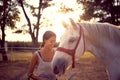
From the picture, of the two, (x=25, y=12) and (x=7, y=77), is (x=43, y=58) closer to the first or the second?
(x=7, y=77)

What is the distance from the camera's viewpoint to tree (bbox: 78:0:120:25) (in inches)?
1009

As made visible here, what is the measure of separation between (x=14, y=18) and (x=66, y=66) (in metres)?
18.7

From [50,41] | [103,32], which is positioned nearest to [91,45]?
[103,32]

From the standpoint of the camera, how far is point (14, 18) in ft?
72.4

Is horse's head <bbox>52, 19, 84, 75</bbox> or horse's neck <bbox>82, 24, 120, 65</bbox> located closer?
horse's head <bbox>52, 19, 84, 75</bbox>

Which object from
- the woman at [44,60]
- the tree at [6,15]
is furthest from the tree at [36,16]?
the woman at [44,60]

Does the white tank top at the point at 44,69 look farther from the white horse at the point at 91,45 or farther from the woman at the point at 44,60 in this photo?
the white horse at the point at 91,45

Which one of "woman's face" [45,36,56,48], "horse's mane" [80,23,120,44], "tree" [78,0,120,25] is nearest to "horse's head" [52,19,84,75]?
"horse's mane" [80,23,120,44]

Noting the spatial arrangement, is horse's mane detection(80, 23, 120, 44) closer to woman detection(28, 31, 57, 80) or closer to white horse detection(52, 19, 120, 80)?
white horse detection(52, 19, 120, 80)

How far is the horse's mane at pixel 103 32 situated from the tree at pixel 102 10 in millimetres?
21557

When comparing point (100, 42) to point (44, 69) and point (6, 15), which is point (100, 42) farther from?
point (6, 15)

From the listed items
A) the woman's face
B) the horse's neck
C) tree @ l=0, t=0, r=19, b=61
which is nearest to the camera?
the horse's neck

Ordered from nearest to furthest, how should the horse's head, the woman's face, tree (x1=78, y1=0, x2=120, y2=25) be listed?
the horse's head < the woman's face < tree (x1=78, y1=0, x2=120, y2=25)

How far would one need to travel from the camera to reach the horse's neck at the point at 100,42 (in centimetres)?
380
